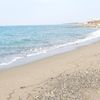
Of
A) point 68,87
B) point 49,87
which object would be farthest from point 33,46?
A: point 68,87

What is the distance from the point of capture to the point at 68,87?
6.23m

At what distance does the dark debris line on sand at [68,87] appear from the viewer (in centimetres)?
567

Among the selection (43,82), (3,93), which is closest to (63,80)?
(43,82)

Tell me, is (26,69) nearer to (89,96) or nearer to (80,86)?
(80,86)

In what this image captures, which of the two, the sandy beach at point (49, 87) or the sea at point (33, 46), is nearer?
the sandy beach at point (49, 87)

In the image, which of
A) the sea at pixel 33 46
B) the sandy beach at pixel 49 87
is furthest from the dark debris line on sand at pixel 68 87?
the sea at pixel 33 46

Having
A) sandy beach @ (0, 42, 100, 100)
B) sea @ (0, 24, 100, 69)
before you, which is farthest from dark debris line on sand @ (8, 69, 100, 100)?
sea @ (0, 24, 100, 69)

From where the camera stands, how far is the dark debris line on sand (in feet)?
18.6

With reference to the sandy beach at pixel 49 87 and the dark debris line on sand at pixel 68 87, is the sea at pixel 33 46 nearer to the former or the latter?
the sandy beach at pixel 49 87

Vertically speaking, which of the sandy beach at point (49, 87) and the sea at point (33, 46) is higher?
the sandy beach at point (49, 87)

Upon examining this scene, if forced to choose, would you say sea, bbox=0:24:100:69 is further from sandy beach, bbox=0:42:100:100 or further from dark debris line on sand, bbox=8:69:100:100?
dark debris line on sand, bbox=8:69:100:100

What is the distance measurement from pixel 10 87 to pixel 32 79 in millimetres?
1052

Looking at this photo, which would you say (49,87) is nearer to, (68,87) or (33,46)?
(68,87)

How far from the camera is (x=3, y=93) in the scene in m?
6.28
